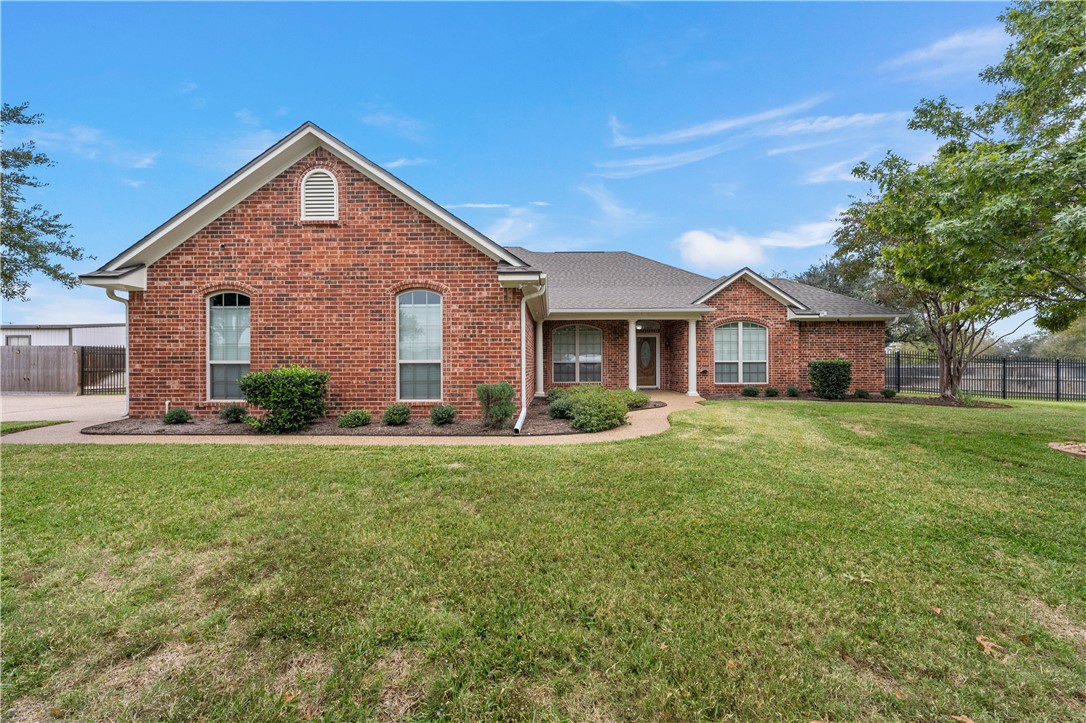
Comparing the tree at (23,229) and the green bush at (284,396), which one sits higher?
the tree at (23,229)

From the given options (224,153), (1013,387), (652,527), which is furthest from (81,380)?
(1013,387)

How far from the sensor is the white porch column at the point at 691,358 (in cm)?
1495

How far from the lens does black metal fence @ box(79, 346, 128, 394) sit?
58.4ft

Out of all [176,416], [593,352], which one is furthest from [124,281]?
[593,352]

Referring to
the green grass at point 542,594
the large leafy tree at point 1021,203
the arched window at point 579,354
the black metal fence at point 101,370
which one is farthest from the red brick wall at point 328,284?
the black metal fence at point 101,370

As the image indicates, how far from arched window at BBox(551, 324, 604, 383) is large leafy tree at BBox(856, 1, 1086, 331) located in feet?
28.7

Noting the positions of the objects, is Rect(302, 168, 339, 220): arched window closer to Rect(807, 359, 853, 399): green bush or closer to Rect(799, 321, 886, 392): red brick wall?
Rect(807, 359, 853, 399): green bush

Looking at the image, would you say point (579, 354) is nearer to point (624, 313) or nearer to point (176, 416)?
point (624, 313)

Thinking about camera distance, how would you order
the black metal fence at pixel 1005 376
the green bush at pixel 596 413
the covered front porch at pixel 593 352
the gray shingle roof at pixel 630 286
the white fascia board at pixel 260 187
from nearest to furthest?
the green bush at pixel 596 413 → the white fascia board at pixel 260 187 → the gray shingle roof at pixel 630 286 → the covered front porch at pixel 593 352 → the black metal fence at pixel 1005 376

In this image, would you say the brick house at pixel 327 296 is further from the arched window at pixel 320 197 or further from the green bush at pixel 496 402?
the green bush at pixel 496 402

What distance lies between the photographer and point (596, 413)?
28.1ft

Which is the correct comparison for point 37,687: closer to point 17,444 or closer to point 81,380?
point 17,444

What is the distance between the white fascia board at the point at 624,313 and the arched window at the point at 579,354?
105cm

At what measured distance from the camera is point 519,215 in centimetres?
2669
